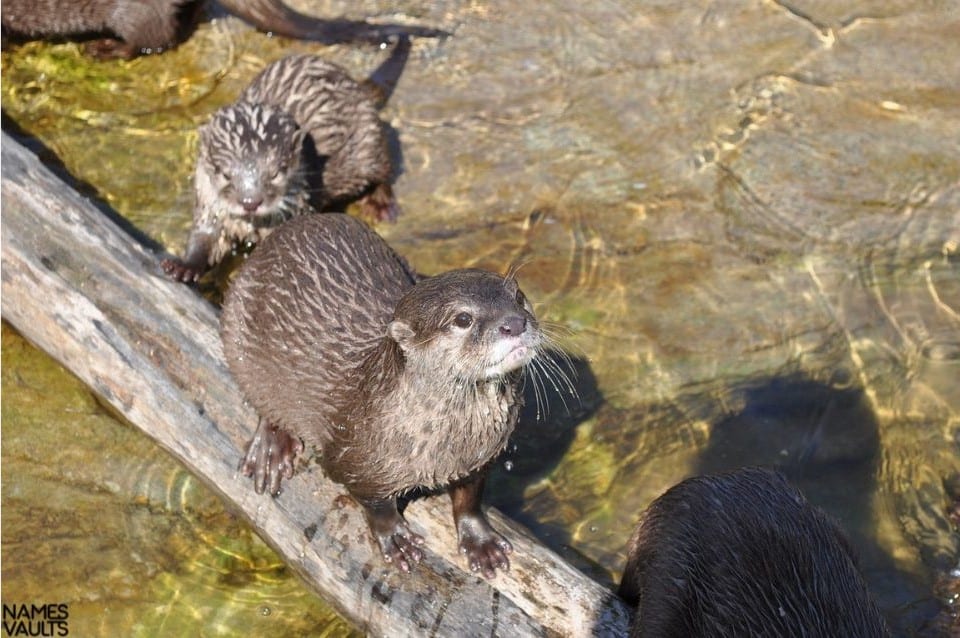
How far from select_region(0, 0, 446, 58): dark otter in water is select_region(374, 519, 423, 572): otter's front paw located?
91.8 inches

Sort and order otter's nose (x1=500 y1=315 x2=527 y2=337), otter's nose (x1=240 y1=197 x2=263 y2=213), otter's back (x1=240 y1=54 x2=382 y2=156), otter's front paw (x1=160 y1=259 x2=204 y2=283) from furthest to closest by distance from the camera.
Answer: otter's back (x1=240 y1=54 x2=382 y2=156)
otter's nose (x1=240 y1=197 x2=263 y2=213)
otter's front paw (x1=160 y1=259 x2=204 y2=283)
otter's nose (x1=500 y1=315 x2=527 y2=337)

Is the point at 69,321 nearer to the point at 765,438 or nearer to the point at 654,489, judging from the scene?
the point at 654,489

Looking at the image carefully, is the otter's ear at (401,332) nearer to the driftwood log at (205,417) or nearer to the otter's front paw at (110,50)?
the driftwood log at (205,417)

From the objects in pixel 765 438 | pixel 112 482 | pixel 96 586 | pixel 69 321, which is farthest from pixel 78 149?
pixel 765 438

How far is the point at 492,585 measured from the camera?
2.72m

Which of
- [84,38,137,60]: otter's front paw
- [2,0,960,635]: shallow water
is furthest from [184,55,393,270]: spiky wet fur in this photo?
[84,38,137,60]: otter's front paw

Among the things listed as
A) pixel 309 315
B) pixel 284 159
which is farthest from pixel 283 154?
pixel 309 315

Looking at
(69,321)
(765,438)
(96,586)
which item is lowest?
(96,586)

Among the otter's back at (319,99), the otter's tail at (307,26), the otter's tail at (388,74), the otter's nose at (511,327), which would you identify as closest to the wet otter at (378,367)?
the otter's nose at (511,327)

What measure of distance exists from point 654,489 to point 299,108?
66.6 inches

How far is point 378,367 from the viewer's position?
2.63 meters

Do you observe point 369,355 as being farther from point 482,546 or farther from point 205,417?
point 205,417

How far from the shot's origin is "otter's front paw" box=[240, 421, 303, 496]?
297cm

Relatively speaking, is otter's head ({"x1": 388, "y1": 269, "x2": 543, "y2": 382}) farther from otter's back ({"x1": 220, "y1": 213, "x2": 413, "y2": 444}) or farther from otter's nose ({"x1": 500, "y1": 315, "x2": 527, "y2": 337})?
otter's back ({"x1": 220, "y1": 213, "x2": 413, "y2": 444})
